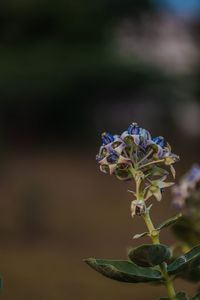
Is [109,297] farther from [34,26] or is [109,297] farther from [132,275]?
[34,26]

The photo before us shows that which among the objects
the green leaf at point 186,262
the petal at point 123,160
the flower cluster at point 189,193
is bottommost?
the green leaf at point 186,262

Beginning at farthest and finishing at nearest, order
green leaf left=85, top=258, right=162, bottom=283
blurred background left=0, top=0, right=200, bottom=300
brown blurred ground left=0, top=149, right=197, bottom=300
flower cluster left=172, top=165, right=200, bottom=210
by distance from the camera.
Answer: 1. blurred background left=0, top=0, right=200, bottom=300
2. brown blurred ground left=0, top=149, right=197, bottom=300
3. flower cluster left=172, top=165, right=200, bottom=210
4. green leaf left=85, top=258, right=162, bottom=283

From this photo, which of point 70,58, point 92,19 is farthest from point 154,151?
point 92,19

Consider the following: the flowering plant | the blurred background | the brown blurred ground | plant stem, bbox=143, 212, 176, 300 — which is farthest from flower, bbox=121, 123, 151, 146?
the blurred background

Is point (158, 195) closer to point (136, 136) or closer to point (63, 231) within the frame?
point (136, 136)

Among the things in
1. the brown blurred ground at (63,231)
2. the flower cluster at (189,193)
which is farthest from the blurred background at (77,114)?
the flower cluster at (189,193)

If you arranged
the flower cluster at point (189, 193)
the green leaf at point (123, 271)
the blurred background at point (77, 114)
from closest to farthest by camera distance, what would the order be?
the green leaf at point (123, 271), the flower cluster at point (189, 193), the blurred background at point (77, 114)

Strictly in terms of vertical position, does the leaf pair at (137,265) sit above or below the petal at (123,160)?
below

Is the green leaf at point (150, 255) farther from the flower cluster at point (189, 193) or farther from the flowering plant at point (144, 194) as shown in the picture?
the flower cluster at point (189, 193)

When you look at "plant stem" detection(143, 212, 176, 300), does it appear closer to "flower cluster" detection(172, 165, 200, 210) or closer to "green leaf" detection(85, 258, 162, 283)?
"green leaf" detection(85, 258, 162, 283)
